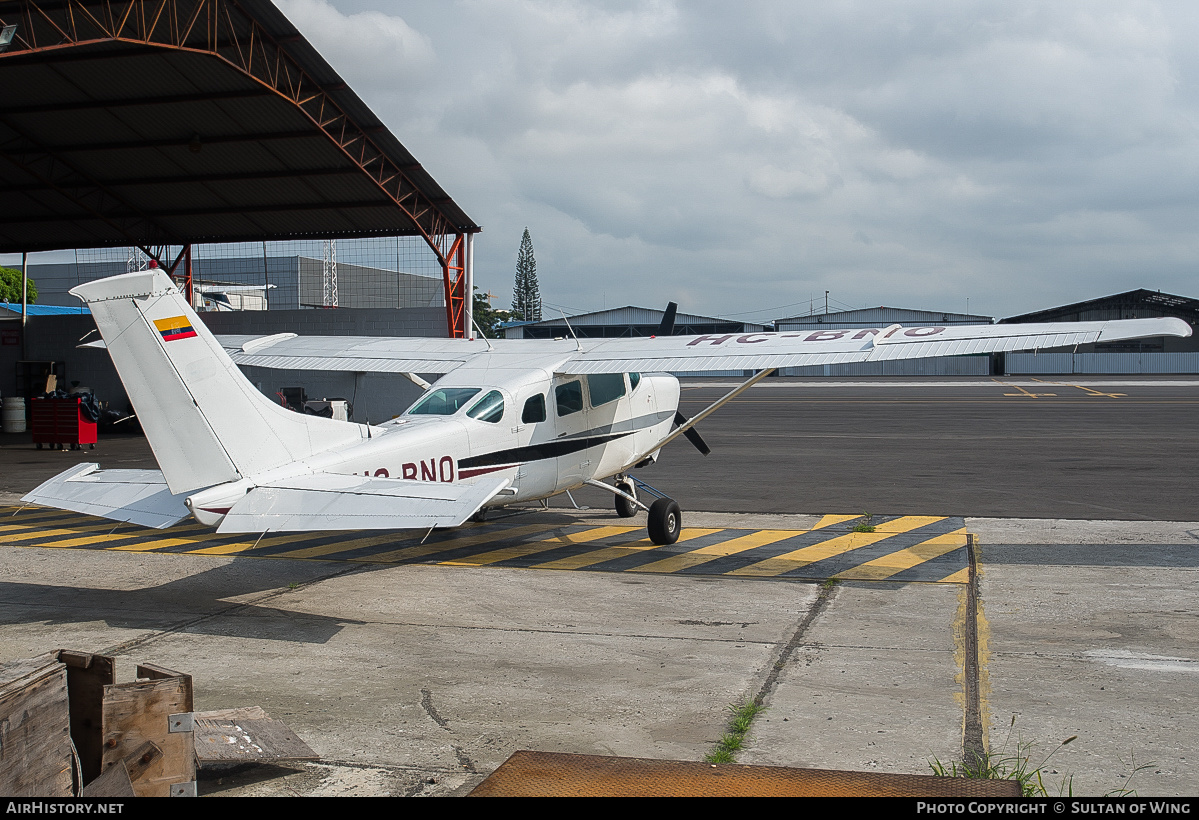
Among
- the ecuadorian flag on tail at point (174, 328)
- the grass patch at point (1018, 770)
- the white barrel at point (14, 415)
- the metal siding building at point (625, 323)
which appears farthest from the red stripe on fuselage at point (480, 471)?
the metal siding building at point (625, 323)

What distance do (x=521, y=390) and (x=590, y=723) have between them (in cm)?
517

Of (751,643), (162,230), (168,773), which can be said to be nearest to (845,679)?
(751,643)

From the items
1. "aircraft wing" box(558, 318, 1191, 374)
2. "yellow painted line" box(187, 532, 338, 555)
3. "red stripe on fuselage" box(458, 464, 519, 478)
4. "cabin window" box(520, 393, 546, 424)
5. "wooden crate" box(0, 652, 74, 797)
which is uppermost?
"aircraft wing" box(558, 318, 1191, 374)

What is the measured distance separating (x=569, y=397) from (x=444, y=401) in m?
1.64

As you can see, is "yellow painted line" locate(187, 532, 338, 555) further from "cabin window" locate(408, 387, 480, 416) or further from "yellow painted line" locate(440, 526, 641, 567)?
"cabin window" locate(408, 387, 480, 416)

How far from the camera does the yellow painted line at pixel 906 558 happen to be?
9.49 m

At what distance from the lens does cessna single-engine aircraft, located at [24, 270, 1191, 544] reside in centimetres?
696

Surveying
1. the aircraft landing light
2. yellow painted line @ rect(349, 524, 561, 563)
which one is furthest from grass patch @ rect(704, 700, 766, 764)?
yellow painted line @ rect(349, 524, 561, 563)

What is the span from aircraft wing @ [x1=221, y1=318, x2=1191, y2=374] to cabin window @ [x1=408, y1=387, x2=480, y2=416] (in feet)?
4.15

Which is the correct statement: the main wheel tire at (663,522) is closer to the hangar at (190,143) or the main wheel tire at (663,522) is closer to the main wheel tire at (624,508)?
the main wheel tire at (624,508)

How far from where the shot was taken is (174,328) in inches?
278

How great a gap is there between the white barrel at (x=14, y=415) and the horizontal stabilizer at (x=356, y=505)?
959 inches

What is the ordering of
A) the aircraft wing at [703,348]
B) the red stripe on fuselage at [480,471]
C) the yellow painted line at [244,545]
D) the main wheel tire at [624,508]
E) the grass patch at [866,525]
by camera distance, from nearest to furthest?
the red stripe on fuselage at [480,471] < the aircraft wing at [703,348] < the yellow painted line at [244,545] < the grass patch at [866,525] < the main wheel tire at [624,508]

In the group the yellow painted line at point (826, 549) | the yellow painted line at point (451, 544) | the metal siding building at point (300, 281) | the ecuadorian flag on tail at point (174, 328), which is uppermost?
the metal siding building at point (300, 281)
